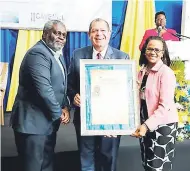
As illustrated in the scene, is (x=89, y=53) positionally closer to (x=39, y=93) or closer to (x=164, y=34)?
(x=39, y=93)

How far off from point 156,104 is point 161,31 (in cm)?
47

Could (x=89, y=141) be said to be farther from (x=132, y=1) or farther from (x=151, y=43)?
(x=132, y=1)

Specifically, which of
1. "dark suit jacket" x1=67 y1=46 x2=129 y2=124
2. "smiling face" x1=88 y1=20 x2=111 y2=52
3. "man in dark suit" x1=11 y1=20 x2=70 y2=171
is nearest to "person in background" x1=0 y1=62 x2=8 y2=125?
"man in dark suit" x1=11 y1=20 x2=70 y2=171

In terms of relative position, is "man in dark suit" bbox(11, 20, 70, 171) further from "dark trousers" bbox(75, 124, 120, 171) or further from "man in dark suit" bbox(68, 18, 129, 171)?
"dark trousers" bbox(75, 124, 120, 171)

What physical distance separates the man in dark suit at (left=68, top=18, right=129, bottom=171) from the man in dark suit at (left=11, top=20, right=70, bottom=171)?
6 centimetres

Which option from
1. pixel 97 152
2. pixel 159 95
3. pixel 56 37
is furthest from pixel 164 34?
pixel 97 152

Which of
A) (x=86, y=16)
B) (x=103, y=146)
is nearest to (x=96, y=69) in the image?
(x=86, y=16)

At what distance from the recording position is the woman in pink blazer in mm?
1873

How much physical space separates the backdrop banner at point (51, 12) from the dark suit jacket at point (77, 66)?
0.47 feet

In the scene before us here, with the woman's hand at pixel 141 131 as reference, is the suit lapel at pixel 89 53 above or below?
above

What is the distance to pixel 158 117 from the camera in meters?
1.88

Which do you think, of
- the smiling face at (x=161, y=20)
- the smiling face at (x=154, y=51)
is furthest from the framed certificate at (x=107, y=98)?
the smiling face at (x=161, y=20)

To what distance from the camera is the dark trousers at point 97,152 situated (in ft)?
6.35

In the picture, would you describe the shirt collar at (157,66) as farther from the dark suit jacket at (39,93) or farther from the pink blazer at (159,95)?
the dark suit jacket at (39,93)
